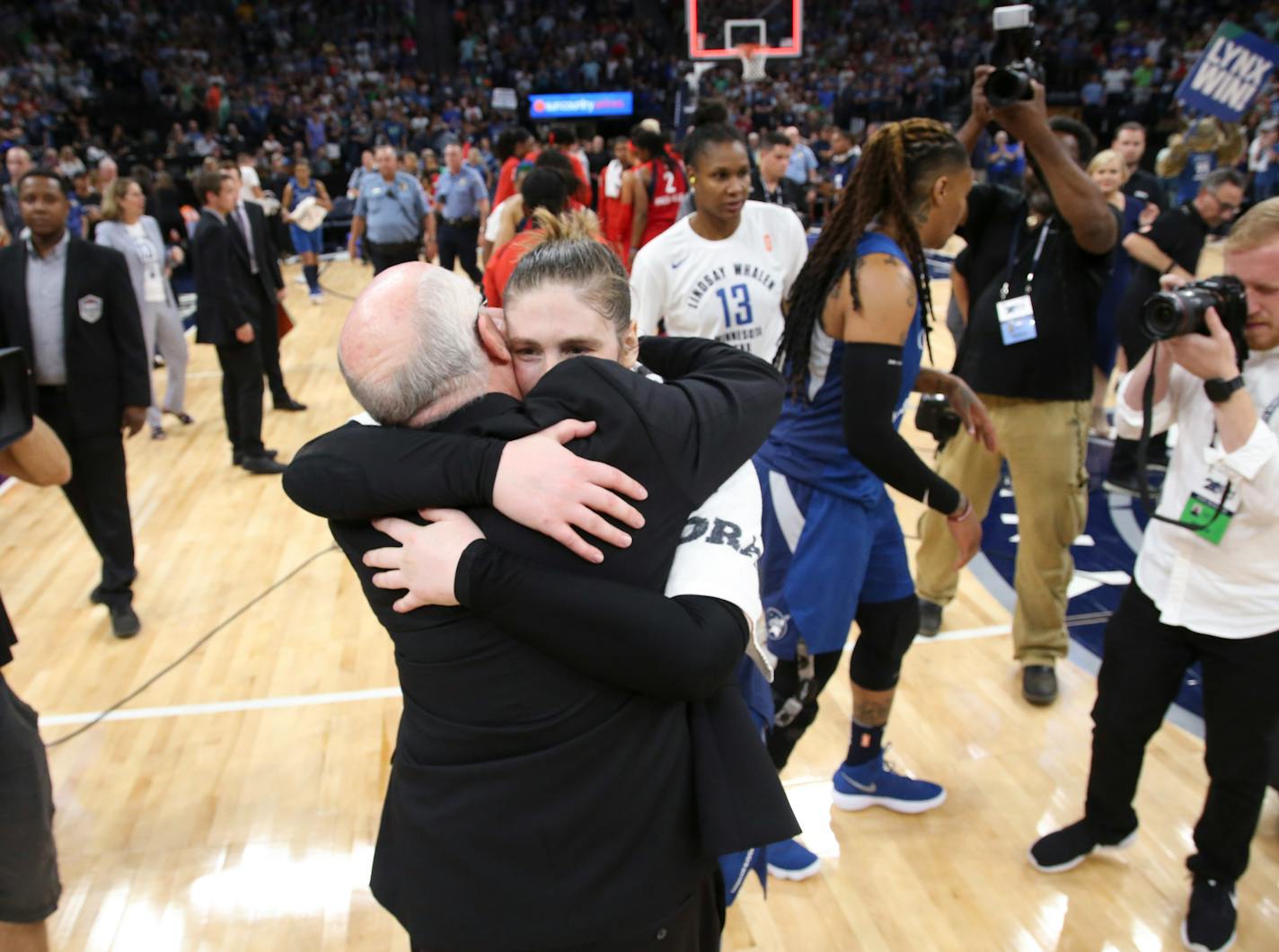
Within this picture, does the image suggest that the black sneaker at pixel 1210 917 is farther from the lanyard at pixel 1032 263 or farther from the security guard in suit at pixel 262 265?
the security guard in suit at pixel 262 265

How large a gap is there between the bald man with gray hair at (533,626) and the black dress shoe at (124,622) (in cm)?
330

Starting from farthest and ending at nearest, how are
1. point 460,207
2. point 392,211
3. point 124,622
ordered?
point 460,207 < point 392,211 < point 124,622

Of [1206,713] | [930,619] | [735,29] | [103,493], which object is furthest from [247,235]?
[735,29]

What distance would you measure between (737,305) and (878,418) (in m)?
1.18

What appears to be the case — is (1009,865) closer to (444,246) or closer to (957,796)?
(957,796)

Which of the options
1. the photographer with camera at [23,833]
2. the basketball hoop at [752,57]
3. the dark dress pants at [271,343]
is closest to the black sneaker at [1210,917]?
the photographer with camera at [23,833]

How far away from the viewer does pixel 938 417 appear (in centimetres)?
276

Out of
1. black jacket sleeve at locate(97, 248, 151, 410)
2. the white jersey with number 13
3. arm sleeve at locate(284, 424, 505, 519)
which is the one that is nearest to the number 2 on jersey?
the white jersey with number 13

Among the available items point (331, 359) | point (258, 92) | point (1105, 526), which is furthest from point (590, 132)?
point (1105, 526)

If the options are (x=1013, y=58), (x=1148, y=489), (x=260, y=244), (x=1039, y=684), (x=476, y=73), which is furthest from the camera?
(x=476, y=73)

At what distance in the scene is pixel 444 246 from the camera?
9.56 m

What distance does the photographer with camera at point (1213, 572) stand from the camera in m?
1.92

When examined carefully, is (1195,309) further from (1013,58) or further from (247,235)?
(247,235)

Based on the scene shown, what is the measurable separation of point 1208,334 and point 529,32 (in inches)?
987
